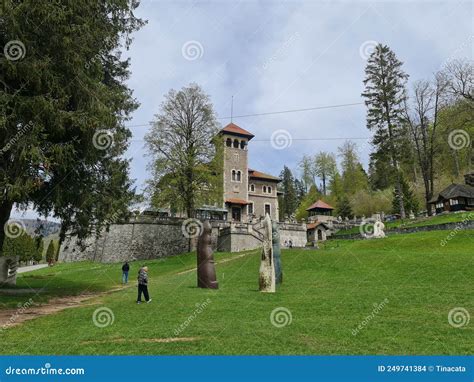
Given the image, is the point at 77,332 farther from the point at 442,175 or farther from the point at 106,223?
the point at 442,175

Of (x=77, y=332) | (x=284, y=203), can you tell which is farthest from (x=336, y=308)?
(x=284, y=203)

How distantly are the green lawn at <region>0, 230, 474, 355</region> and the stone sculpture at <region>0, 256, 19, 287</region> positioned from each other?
2.78m

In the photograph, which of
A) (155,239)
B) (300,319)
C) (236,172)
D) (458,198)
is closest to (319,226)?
(236,172)

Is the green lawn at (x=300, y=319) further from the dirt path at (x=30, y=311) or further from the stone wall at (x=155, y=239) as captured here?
the stone wall at (x=155, y=239)

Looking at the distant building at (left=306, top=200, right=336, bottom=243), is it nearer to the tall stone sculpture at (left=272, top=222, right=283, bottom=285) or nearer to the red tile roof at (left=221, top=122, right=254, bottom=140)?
the red tile roof at (left=221, top=122, right=254, bottom=140)

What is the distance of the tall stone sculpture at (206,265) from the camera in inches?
664

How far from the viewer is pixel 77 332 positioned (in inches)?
357

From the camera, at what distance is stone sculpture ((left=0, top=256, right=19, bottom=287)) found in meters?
19.6

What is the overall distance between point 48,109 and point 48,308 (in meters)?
7.20

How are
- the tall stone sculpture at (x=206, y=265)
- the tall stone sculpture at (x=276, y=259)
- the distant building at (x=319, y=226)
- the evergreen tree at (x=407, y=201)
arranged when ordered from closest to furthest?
1. the tall stone sculpture at (x=206, y=265)
2. the tall stone sculpture at (x=276, y=259)
3. the distant building at (x=319, y=226)
4. the evergreen tree at (x=407, y=201)

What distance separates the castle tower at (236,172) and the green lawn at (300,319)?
3372 cm

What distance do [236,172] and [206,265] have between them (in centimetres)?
3790

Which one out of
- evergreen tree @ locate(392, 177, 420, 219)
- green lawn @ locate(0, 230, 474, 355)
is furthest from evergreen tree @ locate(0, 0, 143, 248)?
evergreen tree @ locate(392, 177, 420, 219)

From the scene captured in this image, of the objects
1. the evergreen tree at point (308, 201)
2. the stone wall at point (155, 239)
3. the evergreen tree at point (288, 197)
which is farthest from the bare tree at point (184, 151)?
the evergreen tree at point (288, 197)
